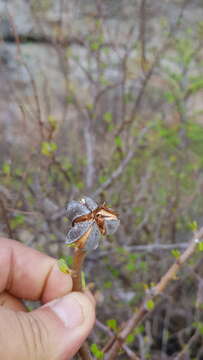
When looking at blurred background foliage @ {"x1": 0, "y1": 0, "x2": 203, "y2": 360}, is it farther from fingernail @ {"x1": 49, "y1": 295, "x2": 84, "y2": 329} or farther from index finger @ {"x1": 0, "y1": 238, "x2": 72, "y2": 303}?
fingernail @ {"x1": 49, "y1": 295, "x2": 84, "y2": 329}

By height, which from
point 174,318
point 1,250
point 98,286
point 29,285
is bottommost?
point 174,318

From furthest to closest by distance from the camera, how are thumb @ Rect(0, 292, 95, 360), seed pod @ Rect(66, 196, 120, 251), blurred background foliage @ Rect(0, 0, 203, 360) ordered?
blurred background foliage @ Rect(0, 0, 203, 360) → thumb @ Rect(0, 292, 95, 360) → seed pod @ Rect(66, 196, 120, 251)

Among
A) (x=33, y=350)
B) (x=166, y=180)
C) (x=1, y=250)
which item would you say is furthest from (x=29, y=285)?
(x=166, y=180)

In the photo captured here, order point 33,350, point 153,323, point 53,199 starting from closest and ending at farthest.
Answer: point 33,350, point 53,199, point 153,323

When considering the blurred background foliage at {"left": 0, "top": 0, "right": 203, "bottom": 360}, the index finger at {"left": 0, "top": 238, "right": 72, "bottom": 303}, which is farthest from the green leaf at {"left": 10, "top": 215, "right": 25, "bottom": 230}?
the index finger at {"left": 0, "top": 238, "right": 72, "bottom": 303}

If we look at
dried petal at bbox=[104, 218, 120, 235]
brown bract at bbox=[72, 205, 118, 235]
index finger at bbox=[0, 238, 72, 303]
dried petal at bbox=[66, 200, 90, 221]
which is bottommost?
index finger at bbox=[0, 238, 72, 303]

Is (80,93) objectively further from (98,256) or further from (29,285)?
(29,285)

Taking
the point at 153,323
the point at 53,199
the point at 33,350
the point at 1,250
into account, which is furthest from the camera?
the point at 153,323
